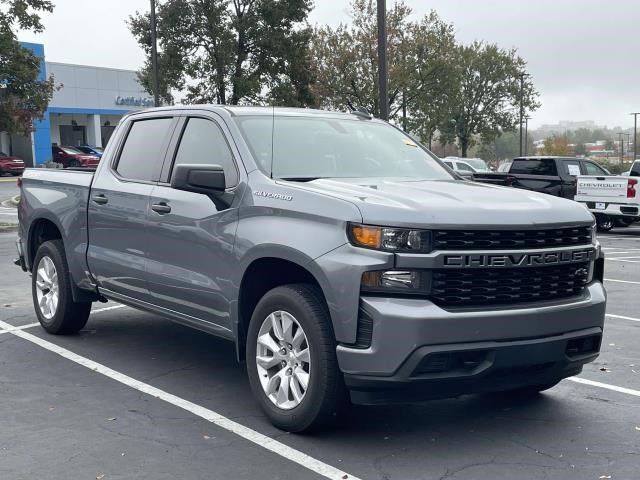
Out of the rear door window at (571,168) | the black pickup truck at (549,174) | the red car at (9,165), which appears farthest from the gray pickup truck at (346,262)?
the red car at (9,165)

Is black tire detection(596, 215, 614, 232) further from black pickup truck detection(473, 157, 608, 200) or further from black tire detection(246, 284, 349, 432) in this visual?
black tire detection(246, 284, 349, 432)

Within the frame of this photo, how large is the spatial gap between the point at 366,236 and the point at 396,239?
0.16 m

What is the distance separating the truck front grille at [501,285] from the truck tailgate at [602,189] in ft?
52.0

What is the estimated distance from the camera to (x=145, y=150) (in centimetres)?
630

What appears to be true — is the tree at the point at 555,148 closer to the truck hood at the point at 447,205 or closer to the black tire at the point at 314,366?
the truck hood at the point at 447,205

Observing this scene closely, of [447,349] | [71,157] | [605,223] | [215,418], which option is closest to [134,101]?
[71,157]

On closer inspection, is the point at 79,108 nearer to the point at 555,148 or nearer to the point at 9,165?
the point at 9,165

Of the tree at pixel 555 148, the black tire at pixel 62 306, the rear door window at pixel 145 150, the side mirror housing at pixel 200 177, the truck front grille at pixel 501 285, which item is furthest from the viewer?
the tree at pixel 555 148

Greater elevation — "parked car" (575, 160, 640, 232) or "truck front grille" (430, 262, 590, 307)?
"truck front grille" (430, 262, 590, 307)

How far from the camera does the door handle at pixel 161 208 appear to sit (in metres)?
5.61

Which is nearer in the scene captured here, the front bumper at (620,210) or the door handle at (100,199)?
the door handle at (100,199)

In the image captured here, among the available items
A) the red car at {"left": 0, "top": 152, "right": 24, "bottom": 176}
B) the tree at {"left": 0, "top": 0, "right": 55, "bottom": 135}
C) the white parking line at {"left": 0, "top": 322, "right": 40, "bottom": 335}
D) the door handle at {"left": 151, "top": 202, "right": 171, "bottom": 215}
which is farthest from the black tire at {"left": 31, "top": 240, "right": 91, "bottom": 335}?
the red car at {"left": 0, "top": 152, "right": 24, "bottom": 176}

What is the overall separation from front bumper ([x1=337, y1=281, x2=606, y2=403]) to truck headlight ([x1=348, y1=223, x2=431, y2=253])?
27 centimetres

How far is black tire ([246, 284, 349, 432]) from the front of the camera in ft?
14.2
